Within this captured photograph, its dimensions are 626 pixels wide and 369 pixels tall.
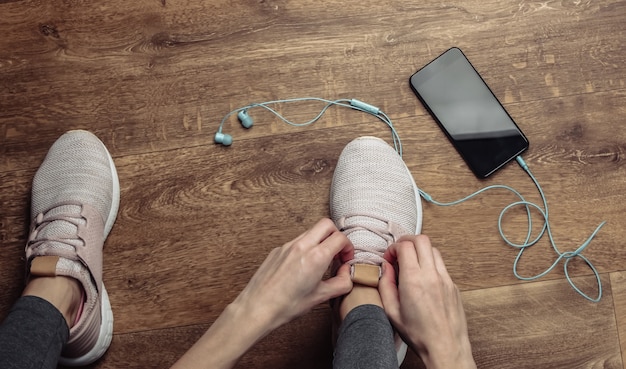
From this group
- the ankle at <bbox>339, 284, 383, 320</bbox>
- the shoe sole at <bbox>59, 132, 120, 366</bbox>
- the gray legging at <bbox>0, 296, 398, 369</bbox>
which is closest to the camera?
the gray legging at <bbox>0, 296, 398, 369</bbox>

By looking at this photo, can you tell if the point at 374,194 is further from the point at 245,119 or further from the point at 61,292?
the point at 61,292

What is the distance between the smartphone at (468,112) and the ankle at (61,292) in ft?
2.17

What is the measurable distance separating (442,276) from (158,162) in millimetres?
532

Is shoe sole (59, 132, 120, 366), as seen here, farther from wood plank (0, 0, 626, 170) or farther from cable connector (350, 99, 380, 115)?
cable connector (350, 99, 380, 115)

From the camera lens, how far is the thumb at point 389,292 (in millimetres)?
801

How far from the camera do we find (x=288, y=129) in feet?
3.30

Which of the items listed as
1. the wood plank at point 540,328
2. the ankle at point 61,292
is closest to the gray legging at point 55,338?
the ankle at point 61,292

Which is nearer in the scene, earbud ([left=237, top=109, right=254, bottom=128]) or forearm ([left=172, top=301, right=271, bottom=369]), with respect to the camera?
forearm ([left=172, top=301, right=271, bottom=369])

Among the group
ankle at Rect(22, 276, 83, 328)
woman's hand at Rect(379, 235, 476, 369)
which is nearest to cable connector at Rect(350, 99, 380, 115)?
woman's hand at Rect(379, 235, 476, 369)

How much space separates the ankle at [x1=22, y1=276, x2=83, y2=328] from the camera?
0.85m

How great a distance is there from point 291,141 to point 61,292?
0.45 m

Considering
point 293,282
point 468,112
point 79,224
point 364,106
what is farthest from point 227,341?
point 468,112

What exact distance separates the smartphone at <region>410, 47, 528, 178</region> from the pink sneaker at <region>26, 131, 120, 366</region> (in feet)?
1.89

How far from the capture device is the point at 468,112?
1.00 metres
